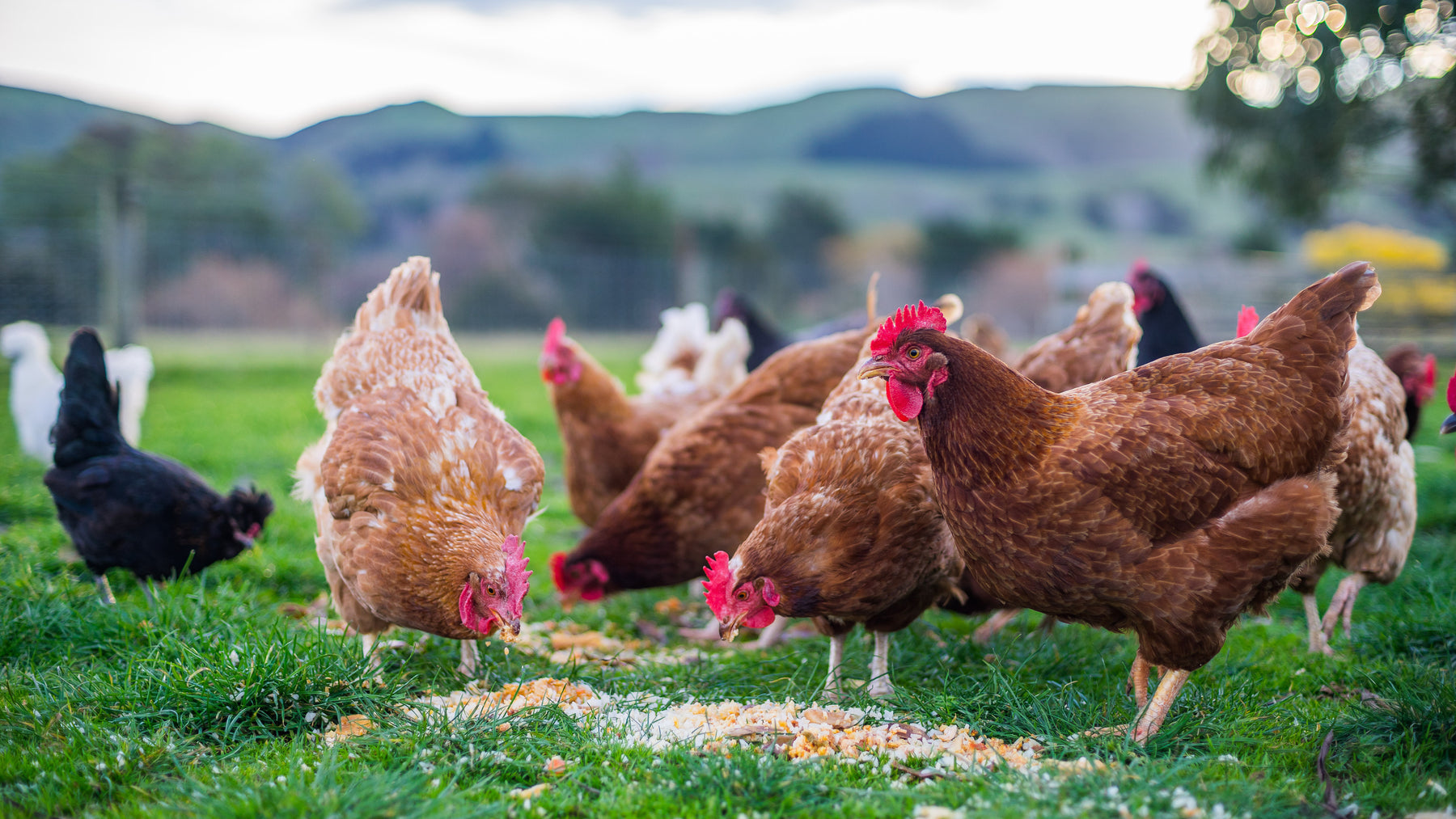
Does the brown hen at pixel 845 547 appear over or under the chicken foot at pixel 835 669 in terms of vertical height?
over

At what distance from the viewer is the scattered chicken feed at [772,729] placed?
261cm

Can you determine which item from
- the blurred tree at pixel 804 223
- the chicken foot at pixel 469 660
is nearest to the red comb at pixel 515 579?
the chicken foot at pixel 469 660

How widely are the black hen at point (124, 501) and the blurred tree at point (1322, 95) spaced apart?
15.8 meters

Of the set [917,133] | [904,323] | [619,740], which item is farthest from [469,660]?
[917,133]

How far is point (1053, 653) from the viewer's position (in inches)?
139

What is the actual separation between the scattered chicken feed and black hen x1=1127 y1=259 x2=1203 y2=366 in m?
3.11

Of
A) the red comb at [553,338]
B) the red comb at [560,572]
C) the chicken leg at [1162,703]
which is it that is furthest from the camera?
the red comb at [553,338]

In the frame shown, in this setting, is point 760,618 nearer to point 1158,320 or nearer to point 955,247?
point 1158,320

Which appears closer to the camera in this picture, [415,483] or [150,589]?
[415,483]

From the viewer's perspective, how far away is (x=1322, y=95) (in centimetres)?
1418

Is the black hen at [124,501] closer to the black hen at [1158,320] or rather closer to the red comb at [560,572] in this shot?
the red comb at [560,572]

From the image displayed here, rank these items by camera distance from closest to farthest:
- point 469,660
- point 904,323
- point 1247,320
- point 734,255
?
point 904,323, point 469,660, point 1247,320, point 734,255

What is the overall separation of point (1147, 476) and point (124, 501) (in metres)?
4.42

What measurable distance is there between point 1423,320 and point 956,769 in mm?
21418
